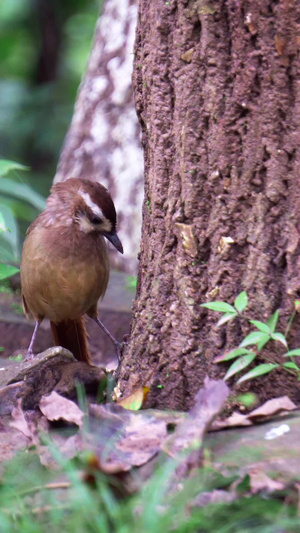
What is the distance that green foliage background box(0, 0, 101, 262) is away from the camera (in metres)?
10.5

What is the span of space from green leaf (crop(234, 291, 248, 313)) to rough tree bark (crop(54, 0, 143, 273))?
4.15 meters

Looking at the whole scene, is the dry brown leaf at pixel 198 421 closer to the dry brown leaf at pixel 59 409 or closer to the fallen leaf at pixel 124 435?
the fallen leaf at pixel 124 435

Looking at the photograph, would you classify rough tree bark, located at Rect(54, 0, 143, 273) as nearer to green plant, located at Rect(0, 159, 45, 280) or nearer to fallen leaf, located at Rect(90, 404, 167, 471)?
green plant, located at Rect(0, 159, 45, 280)

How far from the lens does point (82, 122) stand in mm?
7352

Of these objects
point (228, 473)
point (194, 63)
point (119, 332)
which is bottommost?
point (119, 332)

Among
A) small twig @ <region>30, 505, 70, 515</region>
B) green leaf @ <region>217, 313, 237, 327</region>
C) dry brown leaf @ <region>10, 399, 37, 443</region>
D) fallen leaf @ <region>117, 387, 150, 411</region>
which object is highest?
green leaf @ <region>217, 313, 237, 327</region>

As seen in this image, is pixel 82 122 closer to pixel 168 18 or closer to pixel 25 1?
pixel 25 1

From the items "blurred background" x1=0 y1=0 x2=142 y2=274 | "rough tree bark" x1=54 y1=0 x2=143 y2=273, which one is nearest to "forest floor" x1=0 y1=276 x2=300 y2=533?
"rough tree bark" x1=54 y1=0 x2=143 y2=273

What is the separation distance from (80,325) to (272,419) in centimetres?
227

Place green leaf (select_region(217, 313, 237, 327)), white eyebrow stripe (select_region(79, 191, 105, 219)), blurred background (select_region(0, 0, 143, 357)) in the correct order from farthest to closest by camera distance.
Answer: blurred background (select_region(0, 0, 143, 357)) → white eyebrow stripe (select_region(79, 191, 105, 219)) → green leaf (select_region(217, 313, 237, 327))

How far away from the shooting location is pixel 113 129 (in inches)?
281

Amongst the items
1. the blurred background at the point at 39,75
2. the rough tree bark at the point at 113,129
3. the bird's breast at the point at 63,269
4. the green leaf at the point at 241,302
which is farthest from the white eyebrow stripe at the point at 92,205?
the blurred background at the point at 39,75

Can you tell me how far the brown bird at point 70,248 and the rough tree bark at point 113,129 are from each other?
249 cm

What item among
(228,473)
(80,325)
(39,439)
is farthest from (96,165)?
(228,473)
